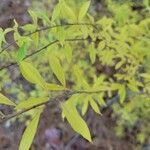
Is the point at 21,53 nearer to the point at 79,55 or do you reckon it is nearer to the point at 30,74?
the point at 30,74

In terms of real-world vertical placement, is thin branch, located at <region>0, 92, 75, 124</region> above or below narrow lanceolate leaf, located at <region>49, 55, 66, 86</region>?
below

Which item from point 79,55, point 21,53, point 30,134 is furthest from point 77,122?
point 79,55

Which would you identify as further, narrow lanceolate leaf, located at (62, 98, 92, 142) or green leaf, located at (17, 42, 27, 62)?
green leaf, located at (17, 42, 27, 62)

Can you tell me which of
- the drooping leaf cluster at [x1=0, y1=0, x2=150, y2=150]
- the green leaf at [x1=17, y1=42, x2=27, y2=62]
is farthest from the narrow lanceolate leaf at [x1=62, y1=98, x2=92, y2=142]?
the green leaf at [x1=17, y1=42, x2=27, y2=62]

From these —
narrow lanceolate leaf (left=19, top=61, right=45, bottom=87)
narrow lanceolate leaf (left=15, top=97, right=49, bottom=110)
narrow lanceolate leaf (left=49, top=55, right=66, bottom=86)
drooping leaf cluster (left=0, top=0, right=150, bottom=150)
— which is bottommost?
drooping leaf cluster (left=0, top=0, right=150, bottom=150)

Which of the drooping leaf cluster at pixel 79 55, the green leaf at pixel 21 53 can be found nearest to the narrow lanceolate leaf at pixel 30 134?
the drooping leaf cluster at pixel 79 55

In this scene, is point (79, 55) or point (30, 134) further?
point (79, 55)

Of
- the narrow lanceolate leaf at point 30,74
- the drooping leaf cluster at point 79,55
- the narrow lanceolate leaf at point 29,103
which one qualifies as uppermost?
the narrow lanceolate leaf at point 30,74

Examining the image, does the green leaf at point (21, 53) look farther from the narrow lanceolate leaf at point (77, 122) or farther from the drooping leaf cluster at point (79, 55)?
the narrow lanceolate leaf at point (77, 122)

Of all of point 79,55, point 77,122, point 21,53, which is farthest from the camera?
point 79,55

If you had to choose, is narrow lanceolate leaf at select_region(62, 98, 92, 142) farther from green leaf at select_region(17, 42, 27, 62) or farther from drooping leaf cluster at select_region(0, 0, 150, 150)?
green leaf at select_region(17, 42, 27, 62)

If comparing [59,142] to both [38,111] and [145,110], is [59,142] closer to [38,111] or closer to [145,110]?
[145,110]

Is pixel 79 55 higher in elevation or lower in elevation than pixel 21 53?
lower

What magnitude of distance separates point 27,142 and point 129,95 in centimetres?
162
